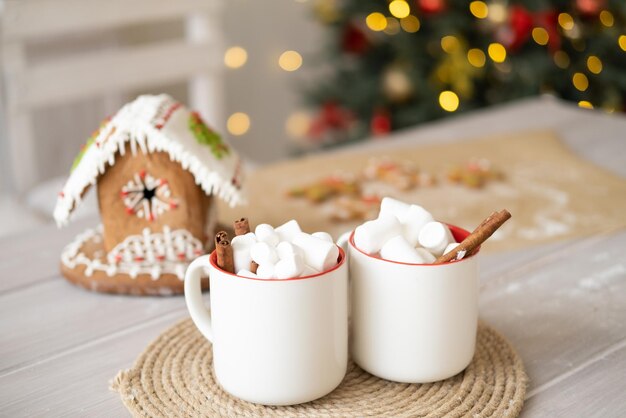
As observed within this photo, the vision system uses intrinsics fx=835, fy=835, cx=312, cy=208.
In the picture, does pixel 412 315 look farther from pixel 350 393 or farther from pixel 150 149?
pixel 150 149

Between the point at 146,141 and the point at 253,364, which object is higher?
the point at 146,141

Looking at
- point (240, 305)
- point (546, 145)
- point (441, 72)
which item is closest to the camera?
point (240, 305)

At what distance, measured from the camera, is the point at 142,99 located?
1037 mm

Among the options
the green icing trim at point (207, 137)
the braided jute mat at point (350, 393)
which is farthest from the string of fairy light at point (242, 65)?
the braided jute mat at point (350, 393)

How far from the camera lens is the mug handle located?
759 millimetres

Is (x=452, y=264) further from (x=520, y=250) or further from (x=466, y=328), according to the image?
(x=520, y=250)

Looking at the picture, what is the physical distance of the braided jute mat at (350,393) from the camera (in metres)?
0.72

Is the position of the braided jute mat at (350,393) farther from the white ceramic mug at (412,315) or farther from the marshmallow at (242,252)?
the marshmallow at (242,252)

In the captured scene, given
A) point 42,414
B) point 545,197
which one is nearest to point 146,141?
point 42,414

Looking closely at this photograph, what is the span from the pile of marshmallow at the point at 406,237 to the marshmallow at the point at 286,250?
0.24 feet

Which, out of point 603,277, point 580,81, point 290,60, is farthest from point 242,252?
point 290,60

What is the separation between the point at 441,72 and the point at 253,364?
211 centimetres

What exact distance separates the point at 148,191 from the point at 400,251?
415 millimetres

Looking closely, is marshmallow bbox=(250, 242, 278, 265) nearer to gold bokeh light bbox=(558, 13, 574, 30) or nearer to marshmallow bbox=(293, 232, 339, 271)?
marshmallow bbox=(293, 232, 339, 271)
